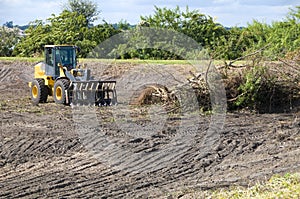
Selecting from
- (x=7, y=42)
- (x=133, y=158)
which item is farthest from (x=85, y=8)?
(x=133, y=158)

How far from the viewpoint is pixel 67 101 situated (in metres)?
17.6

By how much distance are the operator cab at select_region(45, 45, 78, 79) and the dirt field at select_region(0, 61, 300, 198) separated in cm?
283

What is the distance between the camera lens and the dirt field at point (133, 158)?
29.1 ft

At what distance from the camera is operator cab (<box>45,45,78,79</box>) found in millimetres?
18312

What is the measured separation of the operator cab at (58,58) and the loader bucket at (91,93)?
1223mm

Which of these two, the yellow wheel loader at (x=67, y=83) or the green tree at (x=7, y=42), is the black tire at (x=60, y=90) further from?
the green tree at (x=7, y=42)

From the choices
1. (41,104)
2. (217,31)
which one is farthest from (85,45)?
(41,104)

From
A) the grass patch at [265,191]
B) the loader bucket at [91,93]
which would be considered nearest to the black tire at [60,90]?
the loader bucket at [91,93]

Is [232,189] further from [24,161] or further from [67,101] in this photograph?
[67,101]

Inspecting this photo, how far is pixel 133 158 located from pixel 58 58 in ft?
27.4

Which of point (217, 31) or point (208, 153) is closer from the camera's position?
point (208, 153)

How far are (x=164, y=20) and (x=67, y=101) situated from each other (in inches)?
635

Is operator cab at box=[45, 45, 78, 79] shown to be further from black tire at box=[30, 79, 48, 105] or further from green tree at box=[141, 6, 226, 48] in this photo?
green tree at box=[141, 6, 226, 48]

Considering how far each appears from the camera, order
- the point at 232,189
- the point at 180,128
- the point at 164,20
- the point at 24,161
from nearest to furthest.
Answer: the point at 232,189 < the point at 24,161 < the point at 180,128 < the point at 164,20
